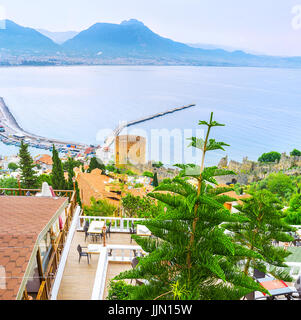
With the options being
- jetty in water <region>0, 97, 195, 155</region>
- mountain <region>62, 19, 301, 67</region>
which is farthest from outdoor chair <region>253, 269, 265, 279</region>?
jetty in water <region>0, 97, 195, 155</region>

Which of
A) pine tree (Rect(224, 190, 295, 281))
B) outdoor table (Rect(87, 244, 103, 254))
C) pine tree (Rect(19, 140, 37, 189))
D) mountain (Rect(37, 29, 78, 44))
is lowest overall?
pine tree (Rect(19, 140, 37, 189))

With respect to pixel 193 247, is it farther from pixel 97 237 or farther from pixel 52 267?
pixel 97 237

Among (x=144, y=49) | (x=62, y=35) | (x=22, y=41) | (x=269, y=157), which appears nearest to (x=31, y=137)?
(x=62, y=35)

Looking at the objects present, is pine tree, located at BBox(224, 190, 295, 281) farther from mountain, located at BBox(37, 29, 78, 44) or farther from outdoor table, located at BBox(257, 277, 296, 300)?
mountain, located at BBox(37, 29, 78, 44)

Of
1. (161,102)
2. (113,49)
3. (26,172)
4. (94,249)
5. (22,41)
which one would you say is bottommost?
(26,172)

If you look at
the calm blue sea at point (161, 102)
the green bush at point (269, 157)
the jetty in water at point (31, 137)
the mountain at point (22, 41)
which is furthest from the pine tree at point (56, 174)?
the green bush at point (269, 157)

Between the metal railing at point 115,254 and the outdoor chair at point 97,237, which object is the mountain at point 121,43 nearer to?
the outdoor chair at point 97,237
